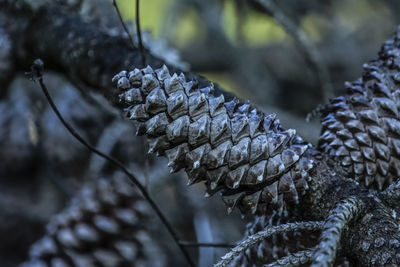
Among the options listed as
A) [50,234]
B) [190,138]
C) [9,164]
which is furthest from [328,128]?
[9,164]

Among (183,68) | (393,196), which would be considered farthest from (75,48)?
(393,196)

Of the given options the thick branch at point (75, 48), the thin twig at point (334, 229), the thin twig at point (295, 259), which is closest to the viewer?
the thin twig at point (334, 229)

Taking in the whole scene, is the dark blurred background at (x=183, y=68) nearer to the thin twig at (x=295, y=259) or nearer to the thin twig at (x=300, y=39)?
the thin twig at (x=300, y=39)

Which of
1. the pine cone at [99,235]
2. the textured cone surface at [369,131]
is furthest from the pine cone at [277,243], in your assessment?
the pine cone at [99,235]

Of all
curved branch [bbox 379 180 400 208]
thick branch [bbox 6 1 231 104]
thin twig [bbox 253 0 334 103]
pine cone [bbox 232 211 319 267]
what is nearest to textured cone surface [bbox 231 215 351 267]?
pine cone [bbox 232 211 319 267]

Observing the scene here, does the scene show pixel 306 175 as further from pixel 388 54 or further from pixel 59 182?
pixel 59 182

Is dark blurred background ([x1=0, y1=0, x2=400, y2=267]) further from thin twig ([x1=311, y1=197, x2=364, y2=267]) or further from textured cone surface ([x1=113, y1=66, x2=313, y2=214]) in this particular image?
thin twig ([x1=311, y1=197, x2=364, y2=267])

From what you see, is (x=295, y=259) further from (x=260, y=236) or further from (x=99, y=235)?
(x=99, y=235)
